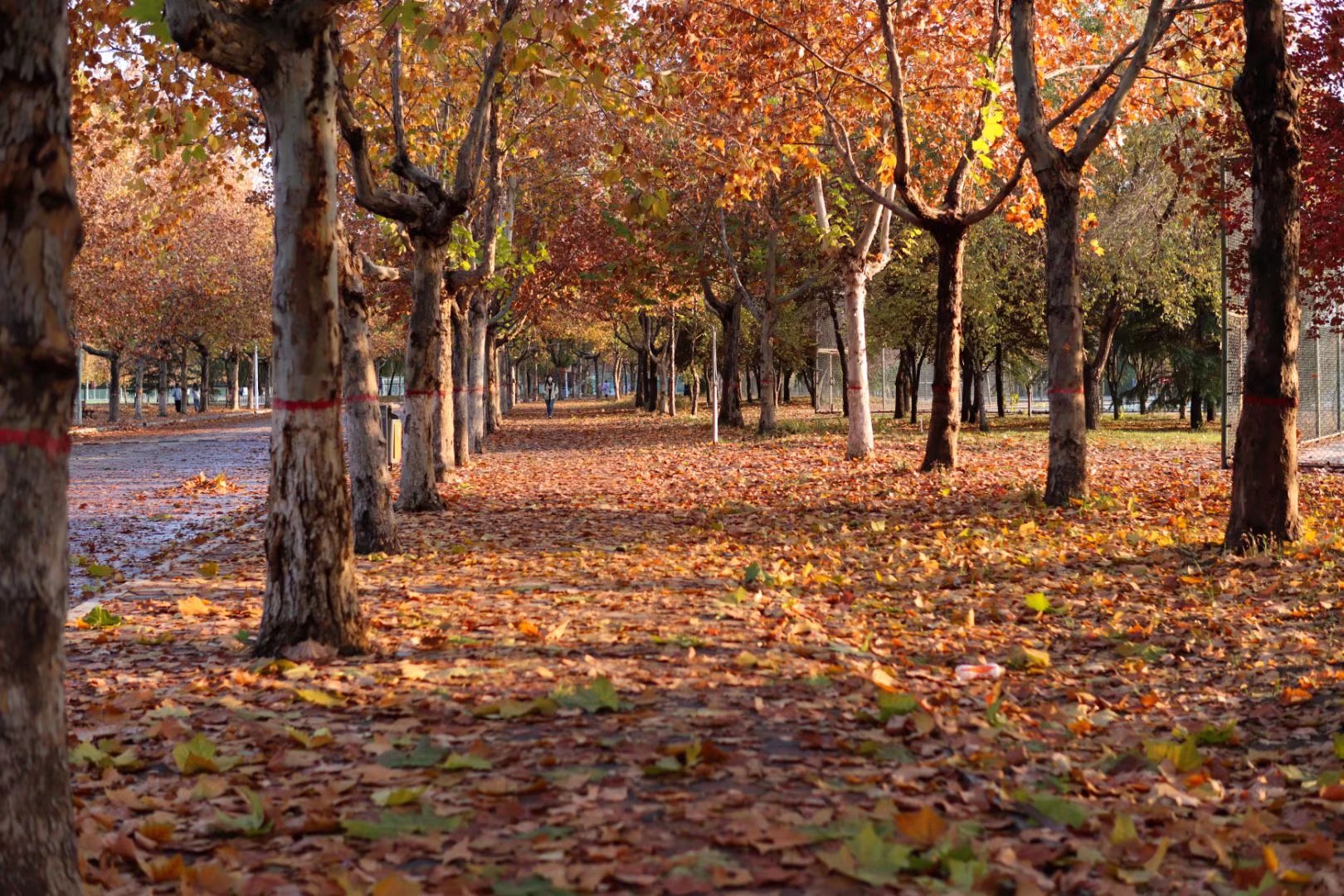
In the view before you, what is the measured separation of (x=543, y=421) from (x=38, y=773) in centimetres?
4652

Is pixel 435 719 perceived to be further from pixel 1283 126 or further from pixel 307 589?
pixel 1283 126

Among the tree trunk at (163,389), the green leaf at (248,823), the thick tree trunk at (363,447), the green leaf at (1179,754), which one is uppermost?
the tree trunk at (163,389)

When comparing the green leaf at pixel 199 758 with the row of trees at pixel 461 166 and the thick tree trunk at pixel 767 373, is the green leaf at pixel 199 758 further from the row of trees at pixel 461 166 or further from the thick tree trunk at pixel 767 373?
the thick tree trunk at pixel 767 373

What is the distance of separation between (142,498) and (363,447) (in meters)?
8.53

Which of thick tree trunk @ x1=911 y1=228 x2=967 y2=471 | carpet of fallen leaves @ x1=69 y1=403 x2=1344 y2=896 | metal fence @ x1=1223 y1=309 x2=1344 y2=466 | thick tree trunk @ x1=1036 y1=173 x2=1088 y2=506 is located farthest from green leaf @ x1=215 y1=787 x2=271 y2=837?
metal fence @ x1=1223 y1=309 x2=1344 y2=466

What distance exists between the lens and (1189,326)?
1486 inches

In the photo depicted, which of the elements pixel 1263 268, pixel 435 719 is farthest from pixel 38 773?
pixel 1263 268

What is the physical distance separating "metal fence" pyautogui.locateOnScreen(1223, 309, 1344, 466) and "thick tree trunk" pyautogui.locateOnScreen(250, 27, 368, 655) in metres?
13.5

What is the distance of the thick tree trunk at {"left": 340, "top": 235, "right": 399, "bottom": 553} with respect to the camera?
1138 cm

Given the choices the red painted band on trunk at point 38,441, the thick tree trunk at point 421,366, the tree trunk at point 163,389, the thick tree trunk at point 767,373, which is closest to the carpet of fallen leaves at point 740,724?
the red painted band on trunk at point 38,441

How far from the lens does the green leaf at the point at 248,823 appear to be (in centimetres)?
400

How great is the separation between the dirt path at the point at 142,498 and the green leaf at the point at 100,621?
5.27ft

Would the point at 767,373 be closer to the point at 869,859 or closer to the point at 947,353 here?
the point at 947,353

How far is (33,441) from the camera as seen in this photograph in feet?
10.1
